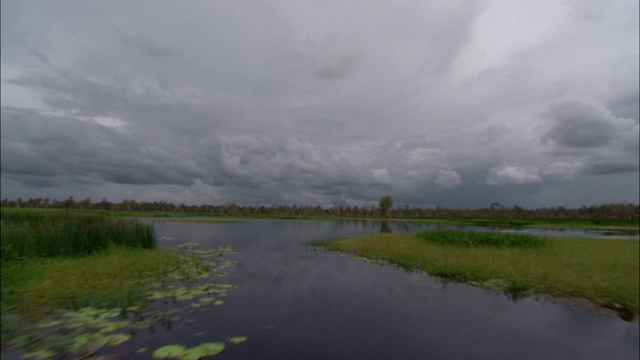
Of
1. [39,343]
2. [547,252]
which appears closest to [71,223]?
[39,343]

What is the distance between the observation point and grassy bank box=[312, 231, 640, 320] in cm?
1146

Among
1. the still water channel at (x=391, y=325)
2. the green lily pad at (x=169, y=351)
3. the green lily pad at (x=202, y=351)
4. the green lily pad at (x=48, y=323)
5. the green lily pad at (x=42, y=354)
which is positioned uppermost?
the green lily pad at (x=48, y=323)

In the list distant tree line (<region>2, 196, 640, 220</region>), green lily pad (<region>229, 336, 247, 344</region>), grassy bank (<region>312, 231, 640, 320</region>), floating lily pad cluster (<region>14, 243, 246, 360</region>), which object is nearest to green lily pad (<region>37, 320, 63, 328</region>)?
floating lily pad cluster (<region>14, 243, 246, 360</region>)

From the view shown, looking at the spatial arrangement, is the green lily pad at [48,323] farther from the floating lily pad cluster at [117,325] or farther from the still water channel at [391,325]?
the still water channel at [391,325]

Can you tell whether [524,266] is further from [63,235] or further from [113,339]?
[63,235]

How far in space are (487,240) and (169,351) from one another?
77.6 ft

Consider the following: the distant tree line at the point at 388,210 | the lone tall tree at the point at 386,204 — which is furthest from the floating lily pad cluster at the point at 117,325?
the lone tall tree at the point at 386,204

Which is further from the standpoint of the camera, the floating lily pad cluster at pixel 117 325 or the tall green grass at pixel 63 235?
the tall green grass at pixel 63 235

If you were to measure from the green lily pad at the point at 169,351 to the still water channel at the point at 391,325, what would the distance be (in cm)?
21

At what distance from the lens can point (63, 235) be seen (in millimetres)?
15055

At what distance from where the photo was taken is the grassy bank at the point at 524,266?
11.5m

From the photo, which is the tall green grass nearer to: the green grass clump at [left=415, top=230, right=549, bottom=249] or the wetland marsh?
the wetland marsh


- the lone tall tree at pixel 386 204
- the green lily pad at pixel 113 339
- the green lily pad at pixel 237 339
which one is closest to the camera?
the green lily pad at pixel 113 339

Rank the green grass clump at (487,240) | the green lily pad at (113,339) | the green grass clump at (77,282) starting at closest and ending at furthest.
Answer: the green lily pad at (113,339)
the green grass clump at (77,282)
the green grass clump at (487,240)
